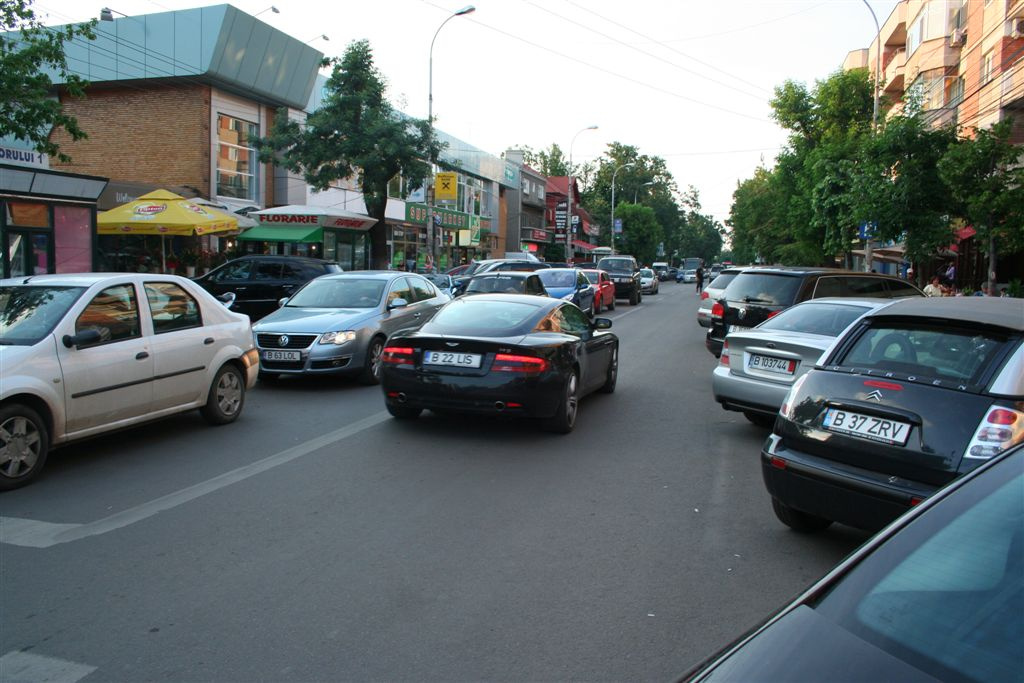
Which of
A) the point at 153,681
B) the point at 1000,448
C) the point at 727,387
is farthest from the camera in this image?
the point at 727,387

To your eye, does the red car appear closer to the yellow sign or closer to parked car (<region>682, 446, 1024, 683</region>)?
the yellow sign

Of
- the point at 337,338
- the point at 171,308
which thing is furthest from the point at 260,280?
the point at 171,308

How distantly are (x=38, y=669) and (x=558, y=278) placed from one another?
20275mm

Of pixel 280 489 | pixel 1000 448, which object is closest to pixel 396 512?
pixel 280 489

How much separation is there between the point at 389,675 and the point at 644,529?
7.90 feet

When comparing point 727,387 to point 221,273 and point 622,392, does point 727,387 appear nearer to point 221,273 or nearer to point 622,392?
point 622,392

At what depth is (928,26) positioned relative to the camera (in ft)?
106

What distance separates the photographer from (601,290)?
86.4 ft

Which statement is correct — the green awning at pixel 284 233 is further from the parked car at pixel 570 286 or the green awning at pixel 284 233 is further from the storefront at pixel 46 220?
the parked car at pixel 570 286

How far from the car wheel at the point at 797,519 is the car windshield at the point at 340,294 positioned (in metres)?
7.35

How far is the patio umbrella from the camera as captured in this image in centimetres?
1814

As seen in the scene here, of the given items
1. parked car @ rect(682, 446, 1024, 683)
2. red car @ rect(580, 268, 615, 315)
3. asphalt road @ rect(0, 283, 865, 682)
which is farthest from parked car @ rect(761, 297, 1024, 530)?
red car @ rect(580, 268, 615, 315)

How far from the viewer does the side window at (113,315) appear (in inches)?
262

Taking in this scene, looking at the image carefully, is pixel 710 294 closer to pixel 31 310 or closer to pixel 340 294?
pixel 340 294
